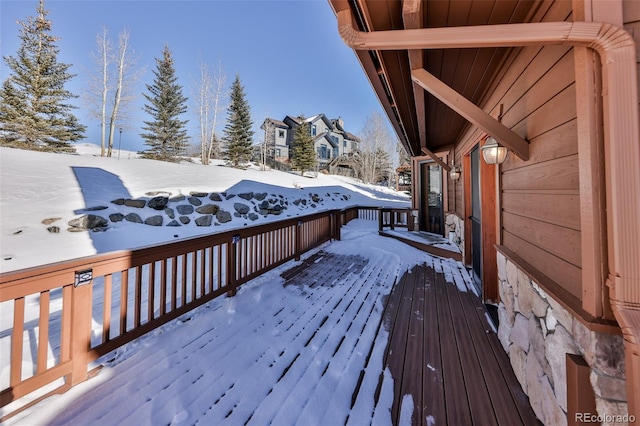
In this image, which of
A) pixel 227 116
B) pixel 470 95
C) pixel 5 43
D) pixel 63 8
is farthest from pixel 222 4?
pixel 470 95

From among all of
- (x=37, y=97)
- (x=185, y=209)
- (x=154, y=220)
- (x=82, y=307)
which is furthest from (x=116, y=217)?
(x=37, y=97)

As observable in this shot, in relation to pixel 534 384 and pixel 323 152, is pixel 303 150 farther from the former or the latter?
pixel 534 384

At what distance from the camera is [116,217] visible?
5824mm

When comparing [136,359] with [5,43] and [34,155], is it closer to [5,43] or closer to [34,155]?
[34,155]

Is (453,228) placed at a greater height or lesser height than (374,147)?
lesser

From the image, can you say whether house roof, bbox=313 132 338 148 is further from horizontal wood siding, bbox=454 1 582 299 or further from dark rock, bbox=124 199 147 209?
horizontal wood siding, bbox=454 1 582 299

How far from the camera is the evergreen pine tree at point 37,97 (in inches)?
447

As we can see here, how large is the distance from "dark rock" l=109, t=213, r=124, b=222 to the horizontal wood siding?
7.60 metres

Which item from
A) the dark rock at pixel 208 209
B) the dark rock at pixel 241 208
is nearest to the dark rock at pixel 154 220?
the dark rock at pixel 208 209

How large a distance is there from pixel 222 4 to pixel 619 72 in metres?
15.3

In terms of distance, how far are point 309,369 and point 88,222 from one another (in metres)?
6.30

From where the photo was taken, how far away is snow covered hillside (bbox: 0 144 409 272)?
4.55 meters

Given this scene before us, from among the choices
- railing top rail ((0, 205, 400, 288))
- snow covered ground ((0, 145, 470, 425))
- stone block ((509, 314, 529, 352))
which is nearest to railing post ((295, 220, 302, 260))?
snow covered ground ((0, 145, 470, 425))

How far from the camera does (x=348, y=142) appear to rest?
31.3 metres
